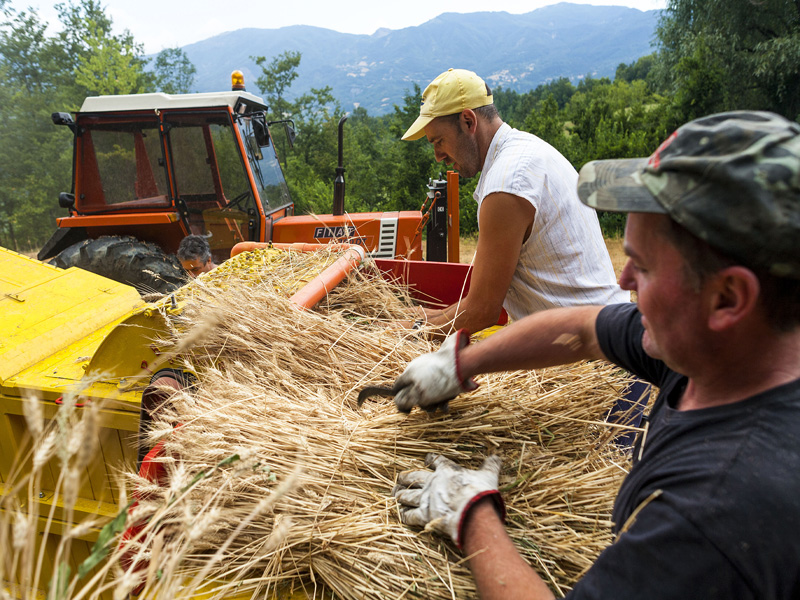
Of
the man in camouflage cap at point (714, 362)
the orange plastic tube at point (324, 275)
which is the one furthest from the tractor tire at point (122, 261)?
the man in camouflage cap at point (714, 362)

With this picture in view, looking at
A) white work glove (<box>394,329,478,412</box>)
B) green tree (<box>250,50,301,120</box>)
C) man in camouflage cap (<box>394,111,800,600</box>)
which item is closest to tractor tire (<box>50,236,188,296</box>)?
white work glove (<box>394,329,478,412</box>)

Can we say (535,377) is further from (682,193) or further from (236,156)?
(236,156)

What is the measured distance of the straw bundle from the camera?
4.09 feet

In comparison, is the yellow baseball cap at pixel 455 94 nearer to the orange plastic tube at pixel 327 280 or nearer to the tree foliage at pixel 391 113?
the orange plastic tube at pixel 327 280

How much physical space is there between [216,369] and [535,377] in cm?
125

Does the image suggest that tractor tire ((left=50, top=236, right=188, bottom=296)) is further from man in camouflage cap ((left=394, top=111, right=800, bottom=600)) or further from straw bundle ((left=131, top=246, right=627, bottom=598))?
man in camouflage cap ((left=394, top=111, right=800, bottom=600))

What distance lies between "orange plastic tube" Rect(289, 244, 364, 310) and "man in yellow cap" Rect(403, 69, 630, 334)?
730 millimetres

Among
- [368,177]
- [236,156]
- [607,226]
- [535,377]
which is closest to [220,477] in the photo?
[535,377]

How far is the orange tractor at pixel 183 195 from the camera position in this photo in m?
5.27

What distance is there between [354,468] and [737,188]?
3.84 feet

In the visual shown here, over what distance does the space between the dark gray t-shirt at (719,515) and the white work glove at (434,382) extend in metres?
0.62

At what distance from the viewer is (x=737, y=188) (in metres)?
0.78

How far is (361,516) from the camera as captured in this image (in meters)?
1.34

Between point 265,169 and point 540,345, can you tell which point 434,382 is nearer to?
point 540,345
